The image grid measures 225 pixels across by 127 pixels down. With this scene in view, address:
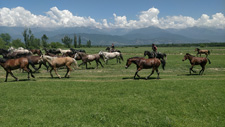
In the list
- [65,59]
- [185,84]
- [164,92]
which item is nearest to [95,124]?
[164,92]

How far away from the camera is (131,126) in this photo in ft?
26.0

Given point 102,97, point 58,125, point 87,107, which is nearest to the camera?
point 58,125

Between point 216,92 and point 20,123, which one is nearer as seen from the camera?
point 20,123

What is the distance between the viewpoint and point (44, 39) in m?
118

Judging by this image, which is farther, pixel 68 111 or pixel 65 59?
pixel 65 59

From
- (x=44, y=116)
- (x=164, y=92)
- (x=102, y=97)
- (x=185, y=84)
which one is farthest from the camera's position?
(x=185, y=84)

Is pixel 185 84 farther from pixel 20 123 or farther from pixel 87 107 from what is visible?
pixel 20 123

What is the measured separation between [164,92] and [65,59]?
35.2 feet

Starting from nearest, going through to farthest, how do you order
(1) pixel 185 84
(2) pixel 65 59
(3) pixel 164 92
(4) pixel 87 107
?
(4) pixel 87 107, (3) pixel 164 92, (1) pixel 185 84, (2) pixel 65 59

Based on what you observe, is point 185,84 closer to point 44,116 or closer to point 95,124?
point 95,124

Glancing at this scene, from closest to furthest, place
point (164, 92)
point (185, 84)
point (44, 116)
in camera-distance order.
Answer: point (44, 116), point (164, 92), point (185, 84)

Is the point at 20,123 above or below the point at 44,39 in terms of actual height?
below

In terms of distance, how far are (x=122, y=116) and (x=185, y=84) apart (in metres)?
6.97

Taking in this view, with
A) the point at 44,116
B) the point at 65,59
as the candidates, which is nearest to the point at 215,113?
the point at 44,116
